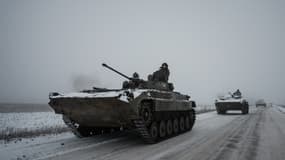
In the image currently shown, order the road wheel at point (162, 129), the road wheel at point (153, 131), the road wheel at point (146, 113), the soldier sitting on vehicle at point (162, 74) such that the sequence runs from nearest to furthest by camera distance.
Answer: the road wheel at point (146, 113) → the road wheel at point (153, 131) → the road wheel at point (162, 129) → the soldier sitting on vehicle at point (162, 74)

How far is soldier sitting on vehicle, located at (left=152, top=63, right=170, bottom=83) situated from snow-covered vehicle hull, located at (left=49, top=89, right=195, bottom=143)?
118 centimetres

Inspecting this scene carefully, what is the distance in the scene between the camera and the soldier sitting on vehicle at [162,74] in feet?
35.7

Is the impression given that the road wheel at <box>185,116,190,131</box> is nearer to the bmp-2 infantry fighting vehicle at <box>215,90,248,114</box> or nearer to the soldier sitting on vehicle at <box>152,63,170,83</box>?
the soldier sitting on vehicle at <box>152,63,170,83</box>

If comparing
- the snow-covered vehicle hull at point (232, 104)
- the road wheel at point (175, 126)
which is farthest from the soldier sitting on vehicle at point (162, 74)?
the snow-covered vehicle hull at point (232, 104)

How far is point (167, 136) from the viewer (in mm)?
9523

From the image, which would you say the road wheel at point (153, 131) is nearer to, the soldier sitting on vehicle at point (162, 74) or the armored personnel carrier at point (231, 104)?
the soldier sitting on vehicle at point (162, 74)

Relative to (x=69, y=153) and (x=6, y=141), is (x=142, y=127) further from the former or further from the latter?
(x=6, y=141)

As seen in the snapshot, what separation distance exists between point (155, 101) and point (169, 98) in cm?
169

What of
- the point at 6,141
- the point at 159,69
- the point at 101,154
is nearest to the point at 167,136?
the point at 159,69

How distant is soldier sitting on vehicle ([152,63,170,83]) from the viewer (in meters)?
10.9

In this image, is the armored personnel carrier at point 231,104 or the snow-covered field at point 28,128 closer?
the snow-covered field at point 28,128

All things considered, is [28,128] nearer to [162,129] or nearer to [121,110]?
[162,129]

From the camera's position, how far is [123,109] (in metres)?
7.20

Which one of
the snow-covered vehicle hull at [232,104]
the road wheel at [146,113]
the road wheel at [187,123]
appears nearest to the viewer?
the road wheel at [146,113]
